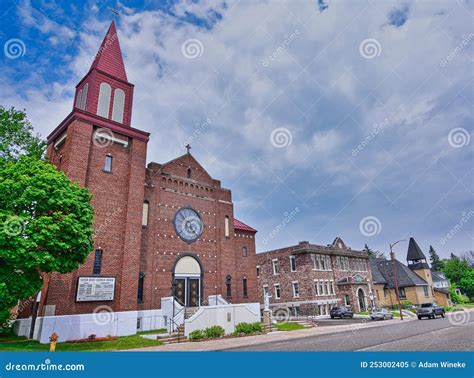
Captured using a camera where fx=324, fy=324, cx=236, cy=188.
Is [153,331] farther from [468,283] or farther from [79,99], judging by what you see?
[468,283]

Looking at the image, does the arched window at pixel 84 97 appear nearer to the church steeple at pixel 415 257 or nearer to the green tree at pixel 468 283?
the church steeple at pixel 415 257

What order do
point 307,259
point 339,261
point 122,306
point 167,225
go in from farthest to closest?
point 339,261 → point 307,259 → point 167,225 → point 122,306

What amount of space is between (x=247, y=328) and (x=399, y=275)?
42534 mm

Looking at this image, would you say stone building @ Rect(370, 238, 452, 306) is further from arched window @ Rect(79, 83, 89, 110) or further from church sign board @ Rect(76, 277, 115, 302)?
arched window @ Rect(79, 83, 89, 110)

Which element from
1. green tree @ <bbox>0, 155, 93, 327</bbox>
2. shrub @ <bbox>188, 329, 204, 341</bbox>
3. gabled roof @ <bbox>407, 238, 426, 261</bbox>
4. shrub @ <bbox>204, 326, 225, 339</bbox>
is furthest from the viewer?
gabled roof @ <bbox>407, 238, 426, 261</bbox>

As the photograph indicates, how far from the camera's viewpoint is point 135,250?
74.4 feet

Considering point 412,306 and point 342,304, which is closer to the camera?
point 342,304

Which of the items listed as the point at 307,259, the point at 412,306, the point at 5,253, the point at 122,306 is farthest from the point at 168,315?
the point at 412,306

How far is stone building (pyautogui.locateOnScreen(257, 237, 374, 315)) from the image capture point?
3994 cm

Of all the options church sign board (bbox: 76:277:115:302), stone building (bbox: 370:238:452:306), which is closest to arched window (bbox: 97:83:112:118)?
church sign board (bbox: 76:277:115:302)

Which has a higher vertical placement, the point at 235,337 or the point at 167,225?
the point at 167,225

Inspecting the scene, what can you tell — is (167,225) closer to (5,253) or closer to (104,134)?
(104,134)

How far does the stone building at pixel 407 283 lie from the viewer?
5272cm

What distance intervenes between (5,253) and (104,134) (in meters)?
12.4
